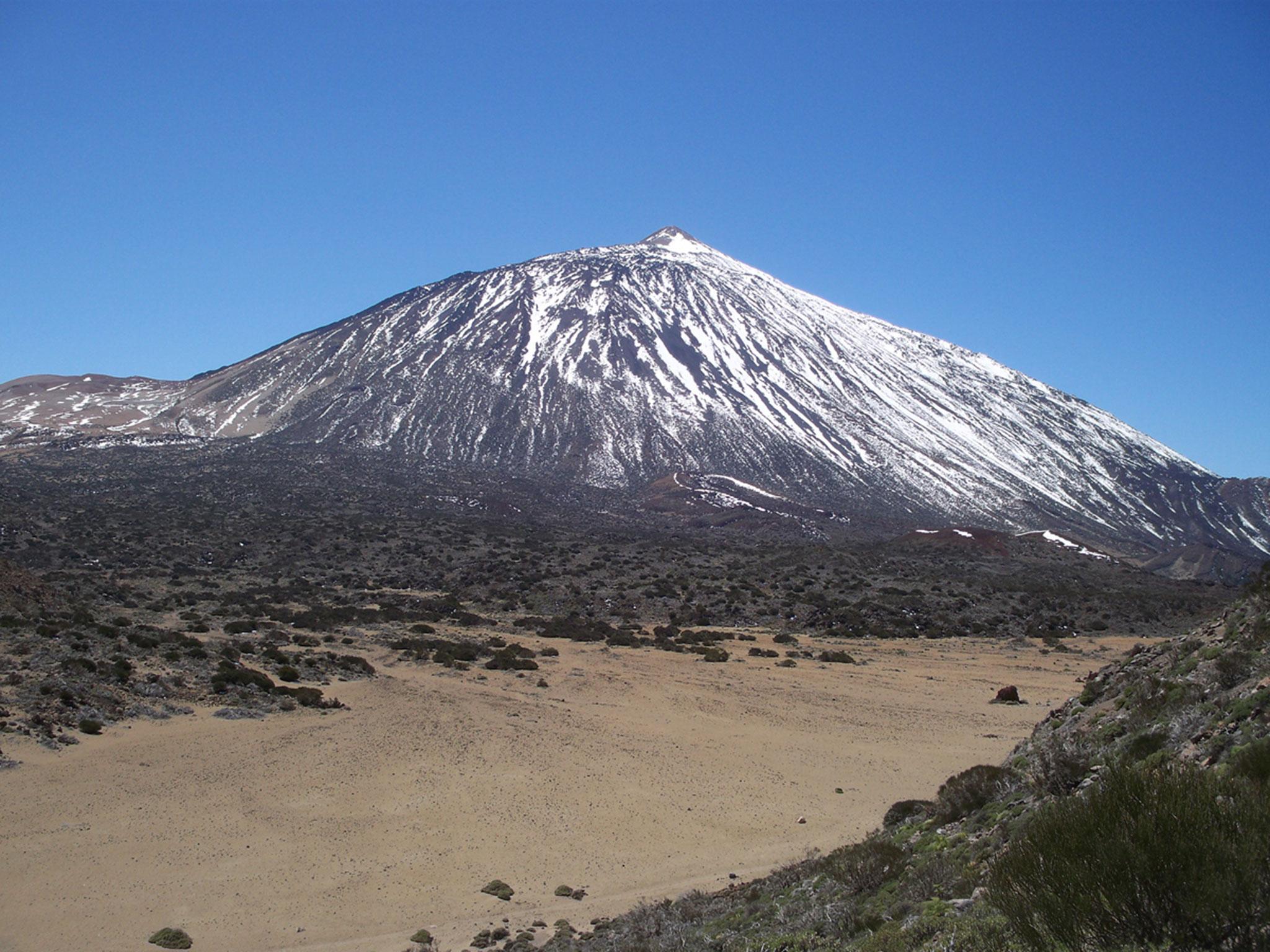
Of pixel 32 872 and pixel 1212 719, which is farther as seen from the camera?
pixel 32 872

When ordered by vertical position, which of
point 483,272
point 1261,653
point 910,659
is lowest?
point 910,659

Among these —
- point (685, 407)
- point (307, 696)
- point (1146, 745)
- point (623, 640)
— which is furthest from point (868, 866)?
point (685, 407)

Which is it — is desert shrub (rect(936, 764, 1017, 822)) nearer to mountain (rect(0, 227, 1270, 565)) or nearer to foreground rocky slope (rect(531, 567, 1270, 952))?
foreground rocky slope (rect(531, 567, 1270, 952))

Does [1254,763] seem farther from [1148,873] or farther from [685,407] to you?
[685,407]

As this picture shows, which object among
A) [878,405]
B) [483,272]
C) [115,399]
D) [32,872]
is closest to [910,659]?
[32,872]

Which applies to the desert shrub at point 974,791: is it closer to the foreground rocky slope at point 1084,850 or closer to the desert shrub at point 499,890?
the foreground rocky slope at point 1084,850

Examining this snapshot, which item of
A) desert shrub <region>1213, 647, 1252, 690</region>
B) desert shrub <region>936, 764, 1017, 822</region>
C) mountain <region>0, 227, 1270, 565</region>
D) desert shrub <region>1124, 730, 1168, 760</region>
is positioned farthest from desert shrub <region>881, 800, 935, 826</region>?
mountain <region>0, 227, 1270, 565</region>

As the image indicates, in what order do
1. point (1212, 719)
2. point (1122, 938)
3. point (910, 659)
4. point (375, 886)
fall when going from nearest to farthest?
point (1122, 938), point (1212, 719), point (375, 886), point (910, 659)

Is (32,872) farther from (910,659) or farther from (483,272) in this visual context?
(483,272)
